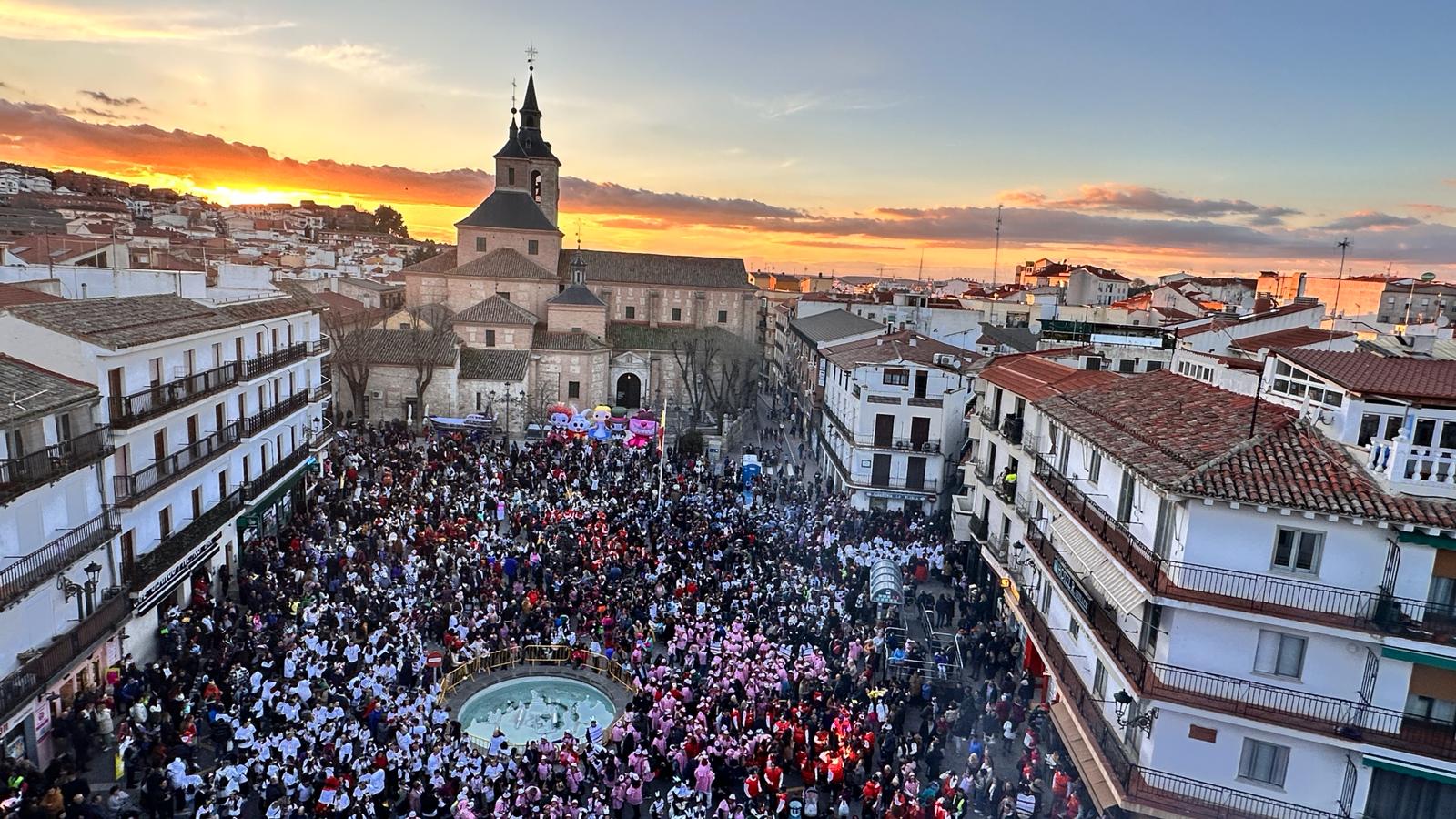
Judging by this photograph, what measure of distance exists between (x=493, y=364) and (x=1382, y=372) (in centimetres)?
4044

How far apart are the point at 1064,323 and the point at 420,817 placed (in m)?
34.1

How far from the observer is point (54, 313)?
60.5 ft

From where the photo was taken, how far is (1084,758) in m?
16.5

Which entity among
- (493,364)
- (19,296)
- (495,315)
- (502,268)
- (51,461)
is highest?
(502,268)

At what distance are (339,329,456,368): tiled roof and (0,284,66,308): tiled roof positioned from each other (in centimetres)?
1930

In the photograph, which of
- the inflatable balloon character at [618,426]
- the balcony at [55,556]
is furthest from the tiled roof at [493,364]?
the balcony at [55,556]

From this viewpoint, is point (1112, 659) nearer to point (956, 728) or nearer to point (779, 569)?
point (956, 728)

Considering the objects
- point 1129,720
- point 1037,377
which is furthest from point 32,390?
point 1037,377

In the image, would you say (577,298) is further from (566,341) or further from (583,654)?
(583,654)

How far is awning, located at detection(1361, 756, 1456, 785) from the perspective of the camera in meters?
12.9

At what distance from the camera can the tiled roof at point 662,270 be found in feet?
211

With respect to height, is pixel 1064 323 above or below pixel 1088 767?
above

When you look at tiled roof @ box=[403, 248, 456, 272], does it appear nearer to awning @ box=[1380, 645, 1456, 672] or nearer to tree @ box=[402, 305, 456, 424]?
tree @ box=[402, 305, 456, 424]

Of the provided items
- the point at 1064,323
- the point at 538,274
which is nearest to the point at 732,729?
the point at 1064,323
